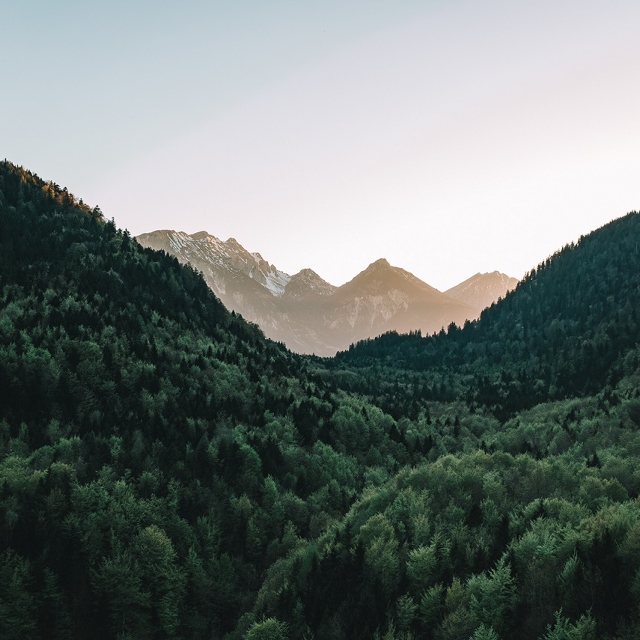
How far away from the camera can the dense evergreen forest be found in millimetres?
63562

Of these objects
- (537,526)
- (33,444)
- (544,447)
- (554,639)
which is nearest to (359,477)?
(544,447)

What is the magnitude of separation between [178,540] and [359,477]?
183ft

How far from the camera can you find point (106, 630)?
79.8 meters

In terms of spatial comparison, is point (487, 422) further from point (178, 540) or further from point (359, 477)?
point (178, 540)

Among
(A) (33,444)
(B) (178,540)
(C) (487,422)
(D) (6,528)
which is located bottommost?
(C) (487,422)

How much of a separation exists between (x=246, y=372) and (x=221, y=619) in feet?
327

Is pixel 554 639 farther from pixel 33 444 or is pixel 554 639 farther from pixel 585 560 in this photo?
pixel 33 444

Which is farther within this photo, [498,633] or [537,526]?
[537,526]

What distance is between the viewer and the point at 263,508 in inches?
4434

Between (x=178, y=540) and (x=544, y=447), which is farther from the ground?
(x=178, y=540)

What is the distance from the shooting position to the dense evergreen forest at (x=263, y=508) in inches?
2502

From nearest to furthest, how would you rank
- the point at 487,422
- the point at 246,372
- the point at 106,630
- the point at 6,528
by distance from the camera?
1. the point at 106,630
2. the point at 6,528
3. the point at 246,372
4. the point at 487,422

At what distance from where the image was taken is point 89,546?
86.9 m

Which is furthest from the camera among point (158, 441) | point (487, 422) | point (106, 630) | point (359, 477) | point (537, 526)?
point (487, 422)
